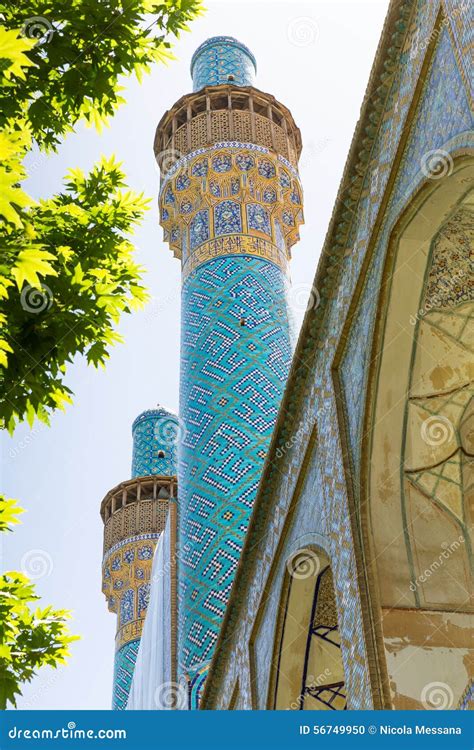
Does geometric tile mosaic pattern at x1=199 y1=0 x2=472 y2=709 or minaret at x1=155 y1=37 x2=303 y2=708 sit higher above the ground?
minaret at x1=155 y1=37 x2=303 y2=708

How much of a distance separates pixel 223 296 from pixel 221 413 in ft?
4.65

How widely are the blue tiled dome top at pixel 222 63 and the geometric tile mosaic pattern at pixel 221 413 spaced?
328 centimetres

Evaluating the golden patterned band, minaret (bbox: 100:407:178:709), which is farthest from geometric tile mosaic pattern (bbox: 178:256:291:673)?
minaret (bbox: 100:407:178:709)

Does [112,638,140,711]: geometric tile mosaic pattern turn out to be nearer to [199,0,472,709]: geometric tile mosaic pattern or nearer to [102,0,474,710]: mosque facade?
[102,0,474,710]: mosque facade

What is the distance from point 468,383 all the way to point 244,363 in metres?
4.68

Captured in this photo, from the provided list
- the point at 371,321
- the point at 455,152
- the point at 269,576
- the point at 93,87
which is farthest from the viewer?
the point at 269,576

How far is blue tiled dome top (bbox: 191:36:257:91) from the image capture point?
12273 millimetres

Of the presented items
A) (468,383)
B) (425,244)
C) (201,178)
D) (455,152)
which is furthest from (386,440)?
(201,178)

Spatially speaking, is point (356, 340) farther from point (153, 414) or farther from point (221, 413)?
point (153, 414)

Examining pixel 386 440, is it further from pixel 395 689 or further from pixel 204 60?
pixel 204 60

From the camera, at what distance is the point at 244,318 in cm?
964

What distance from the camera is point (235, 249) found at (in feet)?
33.8

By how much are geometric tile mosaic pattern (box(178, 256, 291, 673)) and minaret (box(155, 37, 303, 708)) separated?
0.01 m
